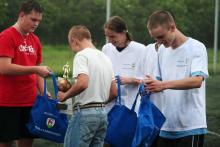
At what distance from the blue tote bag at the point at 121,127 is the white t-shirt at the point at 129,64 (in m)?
0.57

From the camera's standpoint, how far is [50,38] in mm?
18406

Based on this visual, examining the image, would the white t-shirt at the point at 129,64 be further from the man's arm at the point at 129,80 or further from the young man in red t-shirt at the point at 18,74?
the young man in red t-shirt at the point at 18,74

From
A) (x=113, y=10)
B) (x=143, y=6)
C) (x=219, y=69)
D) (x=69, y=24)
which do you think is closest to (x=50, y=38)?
(x=69, y=24)

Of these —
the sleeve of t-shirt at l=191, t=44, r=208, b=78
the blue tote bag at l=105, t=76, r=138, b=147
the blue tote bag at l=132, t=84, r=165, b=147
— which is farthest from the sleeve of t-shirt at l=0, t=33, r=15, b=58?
the sleeve of t-shirt at l=191, t=44, r=208, b=78

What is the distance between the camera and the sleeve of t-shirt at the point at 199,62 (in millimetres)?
3791

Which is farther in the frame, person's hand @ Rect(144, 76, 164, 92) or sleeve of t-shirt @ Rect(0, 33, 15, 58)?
sleeve of t-shirt @ Rect(0, 33, 15, 58)

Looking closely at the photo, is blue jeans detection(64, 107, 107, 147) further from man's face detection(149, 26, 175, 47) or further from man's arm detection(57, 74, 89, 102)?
man's face detection(149, 26, 175, 47)

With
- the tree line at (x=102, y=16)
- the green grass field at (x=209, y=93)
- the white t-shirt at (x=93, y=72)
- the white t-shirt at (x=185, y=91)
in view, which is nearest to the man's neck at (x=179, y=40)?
the white t-shirt at (x=185, y=91)

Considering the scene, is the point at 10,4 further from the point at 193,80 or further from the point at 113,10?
the point at 193,80

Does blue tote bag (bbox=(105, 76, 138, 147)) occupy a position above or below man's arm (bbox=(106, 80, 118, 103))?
below

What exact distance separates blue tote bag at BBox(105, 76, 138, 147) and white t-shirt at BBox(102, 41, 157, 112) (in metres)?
0.57

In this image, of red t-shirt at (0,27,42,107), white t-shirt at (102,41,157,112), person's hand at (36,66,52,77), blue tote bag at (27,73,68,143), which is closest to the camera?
person's hand at (36,66,52,77)

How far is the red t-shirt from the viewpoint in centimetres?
475

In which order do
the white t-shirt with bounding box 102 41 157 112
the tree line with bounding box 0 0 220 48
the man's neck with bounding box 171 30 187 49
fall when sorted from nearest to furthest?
the man's neck with bounding box 171 30 187 49 < the white t-shirt with bounding box 102 41 157 112 < the tree line with bounding box 0 0 220 48
